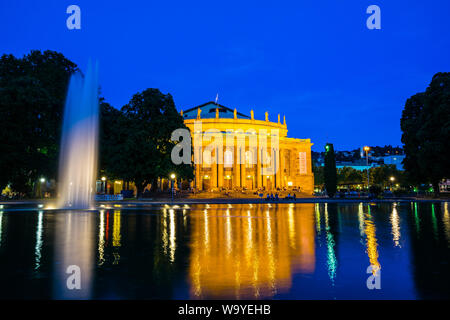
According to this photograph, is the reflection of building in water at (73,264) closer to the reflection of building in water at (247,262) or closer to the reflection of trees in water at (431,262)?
the reflection of building in water at (247,262)

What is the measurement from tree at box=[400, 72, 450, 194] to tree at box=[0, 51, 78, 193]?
56109 millimetres

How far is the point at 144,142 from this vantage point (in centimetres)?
4591

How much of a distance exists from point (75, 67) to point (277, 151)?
50.9 metres

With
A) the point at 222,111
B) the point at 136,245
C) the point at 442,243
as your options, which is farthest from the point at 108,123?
the point at 442,243

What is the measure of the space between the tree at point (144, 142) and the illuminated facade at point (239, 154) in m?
26.4

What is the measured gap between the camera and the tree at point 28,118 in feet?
150

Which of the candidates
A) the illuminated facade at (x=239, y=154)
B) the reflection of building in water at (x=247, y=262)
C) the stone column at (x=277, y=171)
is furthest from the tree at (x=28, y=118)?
the stone column at (x=277, y=171)

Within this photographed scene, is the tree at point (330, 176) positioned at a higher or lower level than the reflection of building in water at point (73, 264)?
higher

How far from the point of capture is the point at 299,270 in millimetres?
8242

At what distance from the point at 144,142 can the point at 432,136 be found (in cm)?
4286

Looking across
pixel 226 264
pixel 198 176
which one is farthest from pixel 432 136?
pixel 226 264

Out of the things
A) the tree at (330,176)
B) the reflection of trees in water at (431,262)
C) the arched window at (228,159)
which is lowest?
the reflection of trees in water at (431,262)

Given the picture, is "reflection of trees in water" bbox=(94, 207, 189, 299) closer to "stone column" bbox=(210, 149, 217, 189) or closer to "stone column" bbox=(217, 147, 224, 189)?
"stone column" bbox=(210, 149, 217, 189)
